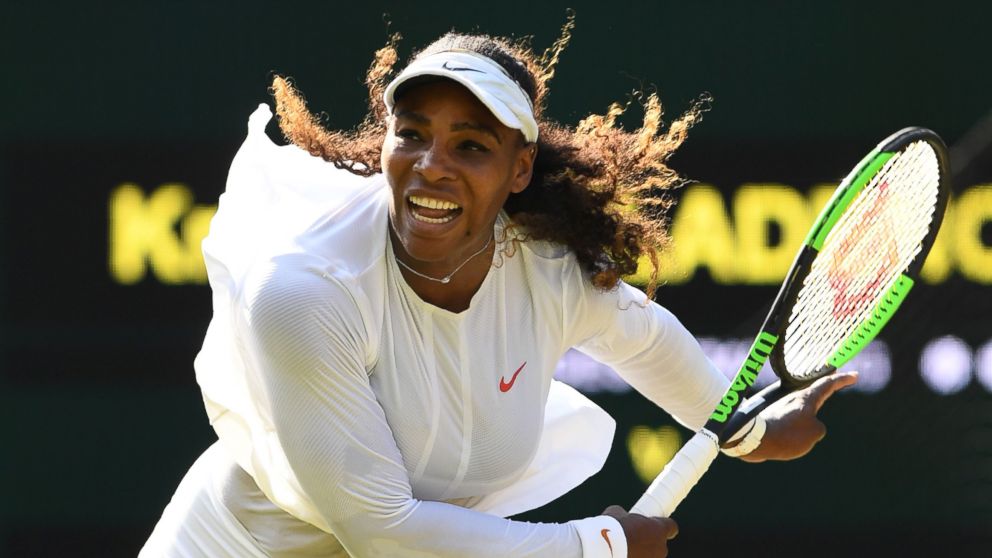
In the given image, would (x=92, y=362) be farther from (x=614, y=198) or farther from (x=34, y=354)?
(x=614, y=198)

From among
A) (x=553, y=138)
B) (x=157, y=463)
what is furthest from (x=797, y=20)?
(x=157, y=463)

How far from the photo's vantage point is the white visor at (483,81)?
2.02 meters

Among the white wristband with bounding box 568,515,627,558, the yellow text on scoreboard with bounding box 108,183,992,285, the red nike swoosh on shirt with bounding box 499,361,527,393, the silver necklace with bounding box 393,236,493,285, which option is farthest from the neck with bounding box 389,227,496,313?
the yellow text on scoreboard with bounding box 108,183,992,285

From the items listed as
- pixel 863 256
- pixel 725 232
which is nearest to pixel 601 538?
pixel 863 256

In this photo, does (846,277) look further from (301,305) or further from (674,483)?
(301,305)

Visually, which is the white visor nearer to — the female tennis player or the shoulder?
the female tennis player

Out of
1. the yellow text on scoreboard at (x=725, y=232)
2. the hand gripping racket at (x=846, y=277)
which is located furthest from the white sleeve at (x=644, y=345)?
the yellow text on scoreboard at (x=725, y=232)

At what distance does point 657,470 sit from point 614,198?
116 centimetres

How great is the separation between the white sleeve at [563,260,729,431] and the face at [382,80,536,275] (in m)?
0.23

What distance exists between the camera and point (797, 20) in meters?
3.30

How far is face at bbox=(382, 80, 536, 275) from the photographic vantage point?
206cm

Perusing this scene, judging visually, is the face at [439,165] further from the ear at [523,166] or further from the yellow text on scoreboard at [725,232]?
the yellow text on scoreboard at [725,232]

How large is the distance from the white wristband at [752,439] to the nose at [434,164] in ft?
2.02

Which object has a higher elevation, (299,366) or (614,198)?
(614,198)
